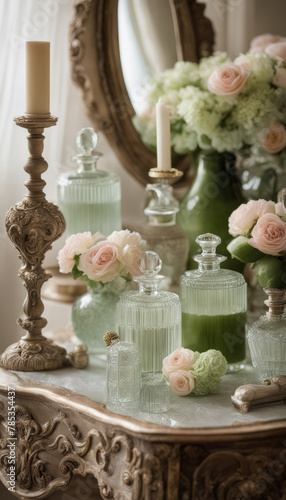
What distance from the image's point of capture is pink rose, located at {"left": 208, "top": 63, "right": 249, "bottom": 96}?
64.3 inches

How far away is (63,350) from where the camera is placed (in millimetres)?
1504

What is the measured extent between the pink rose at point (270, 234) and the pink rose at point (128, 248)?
222mm

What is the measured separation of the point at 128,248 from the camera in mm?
1447

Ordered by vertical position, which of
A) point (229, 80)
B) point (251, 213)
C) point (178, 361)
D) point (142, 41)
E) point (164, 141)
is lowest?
point (178, 361)

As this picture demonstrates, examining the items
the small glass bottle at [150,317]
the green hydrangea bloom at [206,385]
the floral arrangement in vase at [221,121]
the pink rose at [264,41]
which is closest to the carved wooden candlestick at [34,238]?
the small glass bottle at [150,317]

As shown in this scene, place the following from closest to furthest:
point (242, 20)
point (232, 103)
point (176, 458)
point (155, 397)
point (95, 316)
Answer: point (176, 458) < point (155, 397) < point (95, 316) < point (232, 103) < point (242, 20)

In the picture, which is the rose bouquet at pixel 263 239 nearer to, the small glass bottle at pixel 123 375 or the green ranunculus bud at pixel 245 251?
the green ranunculus bud at pixel 245 251

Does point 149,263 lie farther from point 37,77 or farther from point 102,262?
point 37,77

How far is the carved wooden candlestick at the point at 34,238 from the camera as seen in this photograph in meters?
1.42

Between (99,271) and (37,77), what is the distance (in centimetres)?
35

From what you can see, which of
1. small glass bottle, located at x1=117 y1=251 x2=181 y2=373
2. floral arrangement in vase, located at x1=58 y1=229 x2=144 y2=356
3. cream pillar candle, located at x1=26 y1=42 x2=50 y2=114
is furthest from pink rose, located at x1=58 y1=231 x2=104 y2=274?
cream pillar candle, located at x1=26 y1=42 x2=50 y2=114

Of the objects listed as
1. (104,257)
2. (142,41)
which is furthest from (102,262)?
(142,41)

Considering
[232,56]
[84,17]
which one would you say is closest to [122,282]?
[84,17]

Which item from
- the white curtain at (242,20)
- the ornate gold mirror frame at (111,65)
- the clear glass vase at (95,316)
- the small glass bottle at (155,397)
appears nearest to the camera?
the small glass bottle at (155,397)
